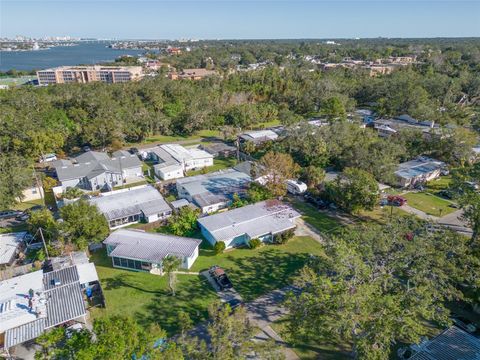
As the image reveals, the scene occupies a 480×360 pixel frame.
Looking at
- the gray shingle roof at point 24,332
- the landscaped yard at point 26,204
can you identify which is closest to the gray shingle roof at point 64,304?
the gray shingle roof at point 24,332

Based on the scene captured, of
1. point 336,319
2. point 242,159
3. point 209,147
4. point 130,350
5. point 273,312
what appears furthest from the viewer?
point 209,147

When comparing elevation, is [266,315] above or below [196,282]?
above

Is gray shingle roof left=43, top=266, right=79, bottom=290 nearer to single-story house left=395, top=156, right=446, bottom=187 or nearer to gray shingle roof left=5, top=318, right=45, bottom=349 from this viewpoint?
gray shingle roof left=5, top=318, right=45, bottom=349

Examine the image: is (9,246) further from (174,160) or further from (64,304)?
(174,160)

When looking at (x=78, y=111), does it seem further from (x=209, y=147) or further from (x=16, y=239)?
A: (x=16, y=239)

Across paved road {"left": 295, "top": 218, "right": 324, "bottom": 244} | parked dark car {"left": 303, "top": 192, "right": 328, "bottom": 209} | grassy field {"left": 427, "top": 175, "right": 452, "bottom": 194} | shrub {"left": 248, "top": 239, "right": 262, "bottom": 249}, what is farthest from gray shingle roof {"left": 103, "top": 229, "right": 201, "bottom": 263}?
grassy field {"left": 427, "top": 175, "right": 452, "bottom": 194}

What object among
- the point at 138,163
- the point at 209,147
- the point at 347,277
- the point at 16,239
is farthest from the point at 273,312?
the point at 209,147

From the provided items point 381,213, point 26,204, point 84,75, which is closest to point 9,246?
point 26,204

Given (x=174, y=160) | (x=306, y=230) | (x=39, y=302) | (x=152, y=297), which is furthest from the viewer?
(x=174, y=160)
